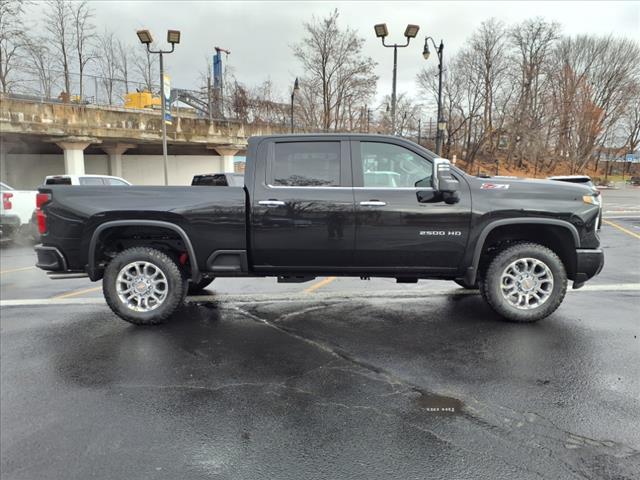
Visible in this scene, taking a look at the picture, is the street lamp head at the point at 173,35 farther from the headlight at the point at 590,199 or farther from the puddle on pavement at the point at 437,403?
the puddle on pavement at the point at 437,403

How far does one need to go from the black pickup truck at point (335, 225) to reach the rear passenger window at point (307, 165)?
1cm

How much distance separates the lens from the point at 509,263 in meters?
4.86

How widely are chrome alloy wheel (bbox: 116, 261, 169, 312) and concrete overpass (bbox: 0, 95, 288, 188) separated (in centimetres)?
1770

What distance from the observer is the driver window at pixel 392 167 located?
15.9 feet

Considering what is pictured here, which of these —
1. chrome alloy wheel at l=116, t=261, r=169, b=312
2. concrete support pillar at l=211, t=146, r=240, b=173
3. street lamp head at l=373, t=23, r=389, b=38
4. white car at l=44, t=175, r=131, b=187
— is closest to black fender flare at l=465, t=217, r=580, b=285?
chrome alloy wheel at l=116, t=261, r=169, b=312

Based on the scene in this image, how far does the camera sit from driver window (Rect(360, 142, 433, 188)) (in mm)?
4840

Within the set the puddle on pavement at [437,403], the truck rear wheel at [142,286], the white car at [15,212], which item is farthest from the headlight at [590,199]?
the white car at [15,212]

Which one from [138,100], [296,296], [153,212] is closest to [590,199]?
[296,296]

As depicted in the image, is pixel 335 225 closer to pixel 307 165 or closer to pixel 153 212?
pixel 307 165

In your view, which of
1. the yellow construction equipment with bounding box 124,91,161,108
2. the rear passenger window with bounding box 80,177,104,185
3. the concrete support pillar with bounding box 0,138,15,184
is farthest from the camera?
the yellow construction equipment with bounding box 124,91,161,108

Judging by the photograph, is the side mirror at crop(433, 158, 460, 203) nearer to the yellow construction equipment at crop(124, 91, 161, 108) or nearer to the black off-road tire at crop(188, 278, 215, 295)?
the black off-road tire at crop(188, 278, 215, 295)

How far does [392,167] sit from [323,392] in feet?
8.26

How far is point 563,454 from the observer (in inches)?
104

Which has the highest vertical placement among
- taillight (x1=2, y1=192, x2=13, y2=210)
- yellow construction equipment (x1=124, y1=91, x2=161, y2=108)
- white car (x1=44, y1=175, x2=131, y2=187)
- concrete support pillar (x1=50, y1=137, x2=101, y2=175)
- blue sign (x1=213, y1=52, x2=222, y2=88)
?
blue sign (x1=213, y1=52, x2=222, y2=88)
